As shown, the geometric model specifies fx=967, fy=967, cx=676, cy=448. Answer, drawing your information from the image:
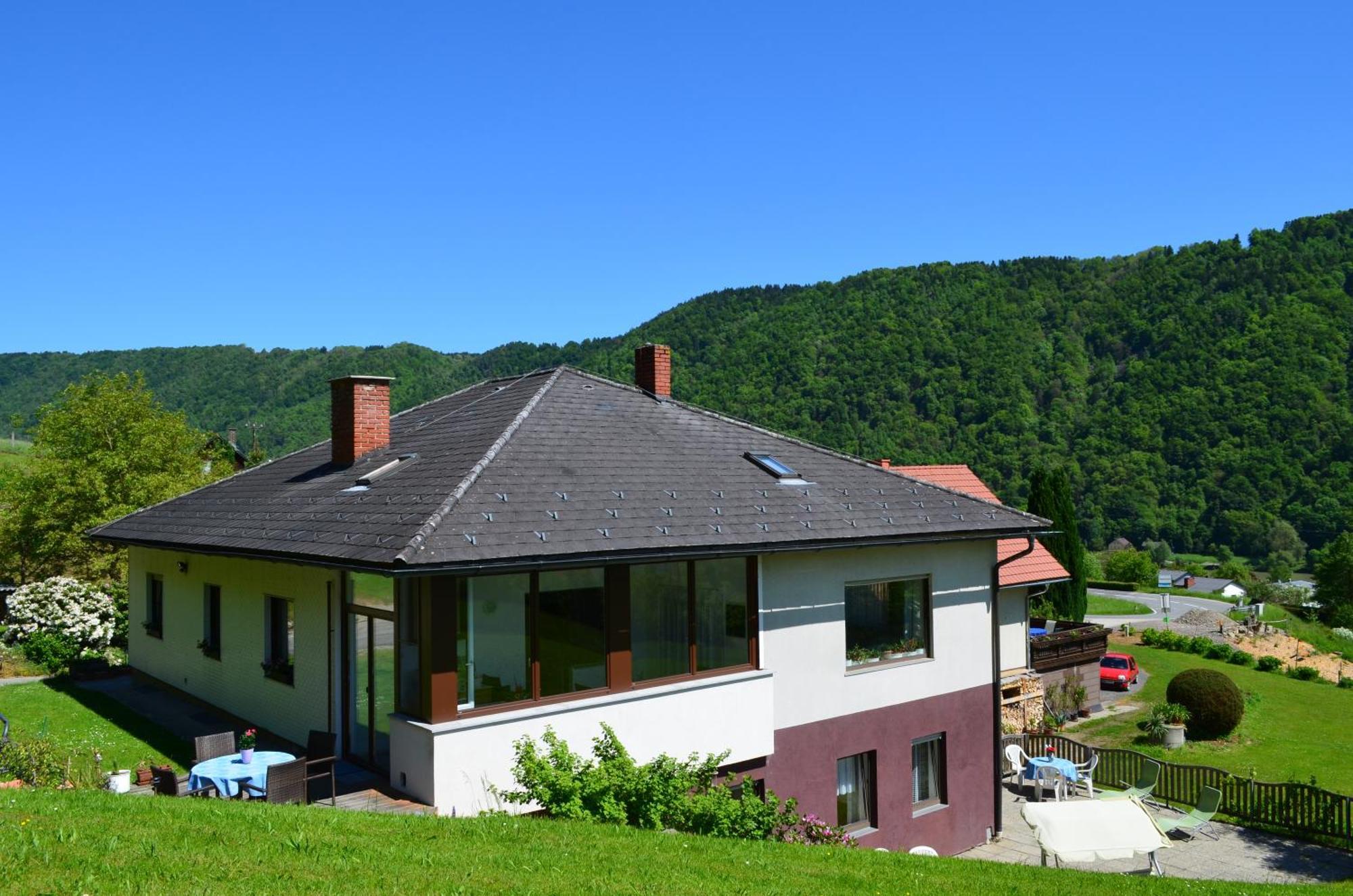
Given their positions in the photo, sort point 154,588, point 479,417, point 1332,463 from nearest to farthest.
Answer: point 479,417
point 154,588
point 1332,463

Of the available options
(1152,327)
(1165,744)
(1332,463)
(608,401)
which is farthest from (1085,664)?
(1152,327)

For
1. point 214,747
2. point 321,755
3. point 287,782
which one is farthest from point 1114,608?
point 287,782

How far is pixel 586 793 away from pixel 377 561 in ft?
10.4

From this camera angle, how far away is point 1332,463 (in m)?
86.2

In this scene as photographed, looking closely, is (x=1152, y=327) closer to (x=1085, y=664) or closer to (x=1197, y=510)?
(x=1197, y=510)

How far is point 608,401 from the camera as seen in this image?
53.1 feet

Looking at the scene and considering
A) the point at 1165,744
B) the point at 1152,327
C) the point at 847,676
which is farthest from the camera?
the point at 1152,327

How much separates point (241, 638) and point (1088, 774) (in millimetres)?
16650

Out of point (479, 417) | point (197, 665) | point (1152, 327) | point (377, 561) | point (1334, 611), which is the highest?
point (1152, 327)

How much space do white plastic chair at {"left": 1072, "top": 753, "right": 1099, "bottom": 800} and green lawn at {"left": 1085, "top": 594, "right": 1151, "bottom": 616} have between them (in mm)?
36194

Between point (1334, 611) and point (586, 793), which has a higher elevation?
point (586, 793)

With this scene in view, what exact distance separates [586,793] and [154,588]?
12418mm

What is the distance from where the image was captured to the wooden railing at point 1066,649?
89.9 feet

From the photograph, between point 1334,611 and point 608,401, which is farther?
point 1334,611
